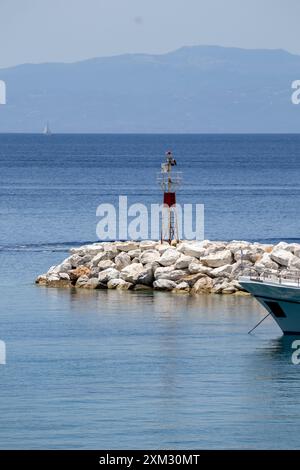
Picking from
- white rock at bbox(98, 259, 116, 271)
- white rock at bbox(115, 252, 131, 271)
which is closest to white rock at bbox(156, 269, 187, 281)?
white rock at bbox(115, 252, 131, 271)

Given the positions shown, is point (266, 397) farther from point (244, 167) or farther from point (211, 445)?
point (244, 167)

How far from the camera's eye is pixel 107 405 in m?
38.5

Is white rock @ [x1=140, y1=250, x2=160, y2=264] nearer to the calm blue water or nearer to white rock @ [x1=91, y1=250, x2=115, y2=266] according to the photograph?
white rock @ [x1=91, y1=250, x2=115, y2=266]

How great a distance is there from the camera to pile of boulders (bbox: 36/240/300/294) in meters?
57.6

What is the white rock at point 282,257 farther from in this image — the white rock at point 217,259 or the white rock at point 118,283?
the white rock at point 118,283

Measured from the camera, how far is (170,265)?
59.2 meters

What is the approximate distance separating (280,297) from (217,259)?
9658 mm

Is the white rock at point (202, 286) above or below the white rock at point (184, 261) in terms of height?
below

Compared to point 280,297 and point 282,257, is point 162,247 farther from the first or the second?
point 280,297

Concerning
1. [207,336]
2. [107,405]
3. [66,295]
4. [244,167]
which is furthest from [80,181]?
[107,405]

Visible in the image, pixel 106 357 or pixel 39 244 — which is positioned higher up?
pixel 39 244

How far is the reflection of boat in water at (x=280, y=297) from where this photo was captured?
4878cm

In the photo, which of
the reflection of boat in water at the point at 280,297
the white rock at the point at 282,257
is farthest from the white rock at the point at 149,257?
the reflection of boat in water at the point at 280,297
